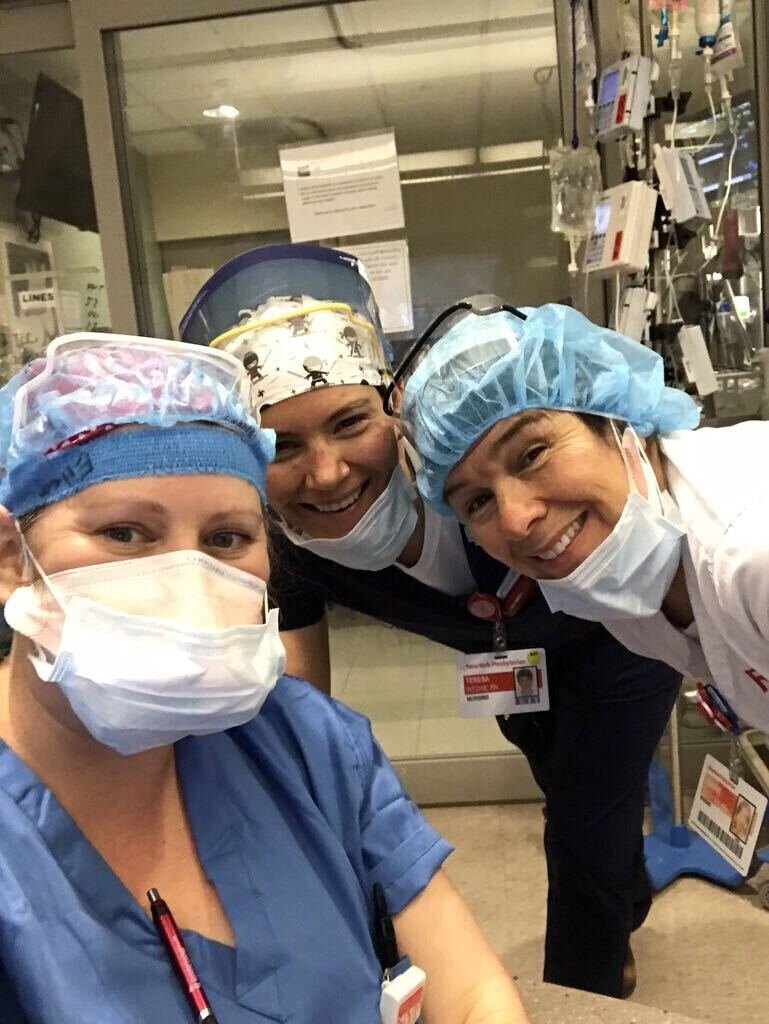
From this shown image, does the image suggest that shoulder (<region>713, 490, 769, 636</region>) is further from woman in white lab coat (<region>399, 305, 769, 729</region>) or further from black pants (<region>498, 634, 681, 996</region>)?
black pants (<region>498, 634, 681, 996</region>)

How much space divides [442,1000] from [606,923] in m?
0.97

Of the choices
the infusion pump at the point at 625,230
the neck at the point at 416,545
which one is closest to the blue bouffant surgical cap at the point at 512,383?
the neck at the point at 416,545

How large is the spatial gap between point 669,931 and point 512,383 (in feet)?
5.57

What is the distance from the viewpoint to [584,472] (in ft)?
4.03

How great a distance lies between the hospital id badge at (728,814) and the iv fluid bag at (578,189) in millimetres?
1351

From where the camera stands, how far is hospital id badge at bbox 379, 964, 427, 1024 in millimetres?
936

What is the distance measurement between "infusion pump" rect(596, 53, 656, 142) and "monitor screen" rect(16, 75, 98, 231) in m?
1.45

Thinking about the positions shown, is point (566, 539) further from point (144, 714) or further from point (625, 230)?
point (625, 230)

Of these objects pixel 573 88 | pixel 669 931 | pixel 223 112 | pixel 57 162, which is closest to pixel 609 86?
pixel 573 88

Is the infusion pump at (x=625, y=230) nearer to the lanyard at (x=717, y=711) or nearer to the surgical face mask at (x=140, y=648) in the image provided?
the lanyard at (x=717, y=711)

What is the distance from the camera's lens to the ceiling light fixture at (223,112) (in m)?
2.56

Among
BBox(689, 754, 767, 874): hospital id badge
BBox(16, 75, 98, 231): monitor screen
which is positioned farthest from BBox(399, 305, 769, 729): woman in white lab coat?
BBox(16, 75, 98, 231): monitor screen

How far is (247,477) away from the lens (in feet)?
3.17

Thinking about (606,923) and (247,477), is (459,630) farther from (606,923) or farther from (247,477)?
(247,477)
